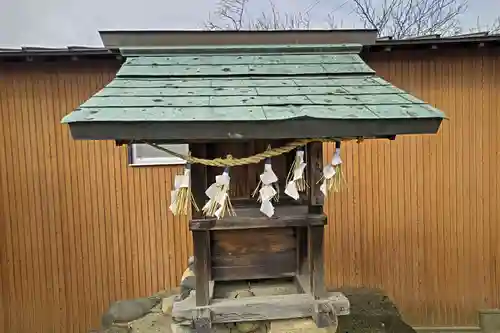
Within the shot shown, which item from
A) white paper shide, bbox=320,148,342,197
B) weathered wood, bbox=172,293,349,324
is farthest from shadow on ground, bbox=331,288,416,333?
white paper shide, bbox=320,148,342,197

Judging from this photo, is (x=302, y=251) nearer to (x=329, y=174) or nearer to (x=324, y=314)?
(x=324, y=314)

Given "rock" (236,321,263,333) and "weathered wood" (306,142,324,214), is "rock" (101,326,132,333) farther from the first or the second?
"weathered wood" (306,142,324,214)

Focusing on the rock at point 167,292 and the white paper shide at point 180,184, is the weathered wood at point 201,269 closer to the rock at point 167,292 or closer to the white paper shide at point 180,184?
the white paper shide at point 180,184

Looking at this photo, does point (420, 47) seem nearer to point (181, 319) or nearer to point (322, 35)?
point (322, 35)

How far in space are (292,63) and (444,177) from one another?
10.4ft

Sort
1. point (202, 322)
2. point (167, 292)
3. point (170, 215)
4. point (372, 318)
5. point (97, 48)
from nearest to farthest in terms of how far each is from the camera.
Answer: point (202, 322)
point (372, 318)
point (97, 48)
point (167, 292)
point (170, 215)

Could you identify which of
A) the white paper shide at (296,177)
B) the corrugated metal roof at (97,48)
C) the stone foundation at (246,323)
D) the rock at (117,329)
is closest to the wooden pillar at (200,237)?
the stone foundation at (246,323)

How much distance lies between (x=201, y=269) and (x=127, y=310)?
2.40 meters

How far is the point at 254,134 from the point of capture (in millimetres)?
1979

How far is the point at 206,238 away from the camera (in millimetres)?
2576

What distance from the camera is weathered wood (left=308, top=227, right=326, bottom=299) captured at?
2508mm

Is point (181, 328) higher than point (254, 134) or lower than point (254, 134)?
lower

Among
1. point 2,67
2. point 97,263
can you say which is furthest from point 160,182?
point 2,67

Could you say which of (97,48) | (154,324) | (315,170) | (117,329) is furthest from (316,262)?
(97,48)
